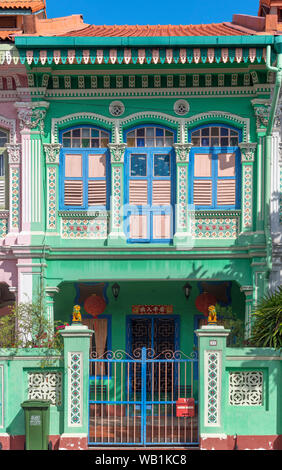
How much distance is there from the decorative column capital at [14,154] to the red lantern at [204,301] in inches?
208

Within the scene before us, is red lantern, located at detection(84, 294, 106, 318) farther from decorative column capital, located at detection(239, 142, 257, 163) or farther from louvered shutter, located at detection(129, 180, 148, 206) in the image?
decorative column capital, located at detection(239, 142, 257, 163)

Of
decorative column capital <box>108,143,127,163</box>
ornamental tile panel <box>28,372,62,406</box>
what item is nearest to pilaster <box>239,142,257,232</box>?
decorative column capital <box>108,143,127,163</box>

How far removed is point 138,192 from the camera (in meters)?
15.7

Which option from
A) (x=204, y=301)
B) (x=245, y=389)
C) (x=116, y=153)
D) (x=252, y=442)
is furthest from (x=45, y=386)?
(x=204, y=301)

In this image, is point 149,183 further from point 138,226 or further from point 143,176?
point 138,226

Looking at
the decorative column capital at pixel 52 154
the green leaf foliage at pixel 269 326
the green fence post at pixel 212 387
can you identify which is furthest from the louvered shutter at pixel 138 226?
the green fence post at pixel 212 387

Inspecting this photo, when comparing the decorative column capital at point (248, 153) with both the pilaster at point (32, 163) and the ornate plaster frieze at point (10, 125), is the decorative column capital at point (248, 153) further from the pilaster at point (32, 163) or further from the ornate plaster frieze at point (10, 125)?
the ornate plaster frieze at point (10, 125)

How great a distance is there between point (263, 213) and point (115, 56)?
180 inches

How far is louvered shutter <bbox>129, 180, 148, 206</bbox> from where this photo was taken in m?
15.6

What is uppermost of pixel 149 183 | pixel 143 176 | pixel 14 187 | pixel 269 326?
pixel 143 176

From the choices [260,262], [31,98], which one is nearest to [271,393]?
[260,262]

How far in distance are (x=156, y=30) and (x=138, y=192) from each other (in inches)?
178

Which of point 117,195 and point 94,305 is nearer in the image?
point 117,195

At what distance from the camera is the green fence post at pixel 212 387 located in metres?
11.5
